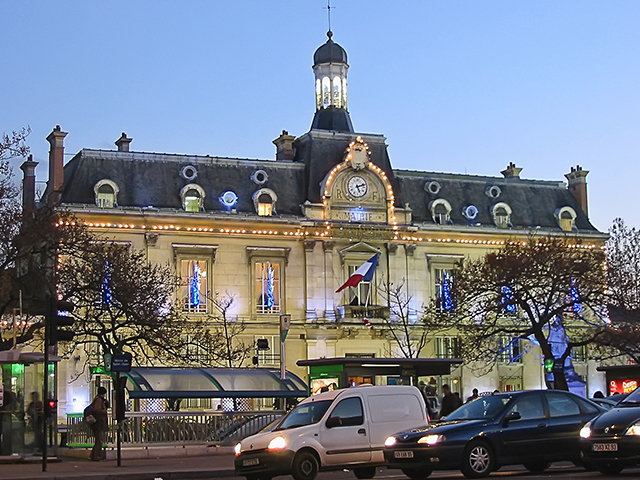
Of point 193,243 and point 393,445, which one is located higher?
point 193,243

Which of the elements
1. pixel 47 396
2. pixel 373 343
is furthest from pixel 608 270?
pixel 47 396

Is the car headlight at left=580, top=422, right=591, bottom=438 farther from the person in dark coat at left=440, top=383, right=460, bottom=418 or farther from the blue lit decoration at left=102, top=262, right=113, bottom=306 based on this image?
the blue lit decoration at left=102, top=262, right=113, bottom=306

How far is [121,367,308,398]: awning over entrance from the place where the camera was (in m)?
38.7

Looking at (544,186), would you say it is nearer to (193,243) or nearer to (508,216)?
(508,216)

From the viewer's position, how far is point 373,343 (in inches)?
2712

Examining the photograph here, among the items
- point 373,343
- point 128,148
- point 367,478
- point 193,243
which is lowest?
point 367,478

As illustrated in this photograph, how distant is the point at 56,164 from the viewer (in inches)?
2564

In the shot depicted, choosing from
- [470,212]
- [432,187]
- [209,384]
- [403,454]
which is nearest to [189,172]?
[432,187]

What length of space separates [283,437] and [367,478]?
222 centimetres

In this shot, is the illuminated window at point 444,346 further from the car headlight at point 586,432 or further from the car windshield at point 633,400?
the car headlight at point 586,432

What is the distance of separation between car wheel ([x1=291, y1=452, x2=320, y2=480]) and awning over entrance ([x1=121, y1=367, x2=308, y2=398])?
14536 millimetres

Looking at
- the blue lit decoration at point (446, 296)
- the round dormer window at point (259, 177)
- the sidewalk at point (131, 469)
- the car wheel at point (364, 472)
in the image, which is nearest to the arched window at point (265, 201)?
the round dormer window at point (259, 177)

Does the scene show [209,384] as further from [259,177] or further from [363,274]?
[259,177]

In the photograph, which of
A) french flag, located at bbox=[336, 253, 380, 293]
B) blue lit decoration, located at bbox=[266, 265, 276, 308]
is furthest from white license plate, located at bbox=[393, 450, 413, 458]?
blue lit decoration, located at bbox=[266, 265, 276, 308]
